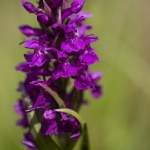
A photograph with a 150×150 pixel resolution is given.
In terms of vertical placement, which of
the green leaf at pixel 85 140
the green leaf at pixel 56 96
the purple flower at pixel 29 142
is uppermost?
the green leaf at pixel 56 96

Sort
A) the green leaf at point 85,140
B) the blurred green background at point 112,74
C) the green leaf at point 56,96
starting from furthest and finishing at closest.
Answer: the blurred green background at point 112,74 < the green leaf at point 85,140 < the green leaf at point 56,96

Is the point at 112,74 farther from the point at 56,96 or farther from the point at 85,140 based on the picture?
the point at 56,96

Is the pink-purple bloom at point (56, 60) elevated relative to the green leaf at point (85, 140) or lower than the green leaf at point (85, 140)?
elevated

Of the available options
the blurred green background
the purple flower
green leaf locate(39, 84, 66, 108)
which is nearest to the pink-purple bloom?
Answer: green leaf locate(39, 84, 66, 108)

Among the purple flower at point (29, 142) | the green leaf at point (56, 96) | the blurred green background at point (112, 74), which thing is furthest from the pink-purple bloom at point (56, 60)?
the blurred green background at point (112, 74)

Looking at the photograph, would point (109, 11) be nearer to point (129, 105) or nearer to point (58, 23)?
point (129, 105)

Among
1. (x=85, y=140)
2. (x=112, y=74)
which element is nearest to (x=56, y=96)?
(x=85, y=140)

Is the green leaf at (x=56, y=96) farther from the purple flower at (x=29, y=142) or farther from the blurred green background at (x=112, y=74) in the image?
the blurred green background at (x=112, y=74)
